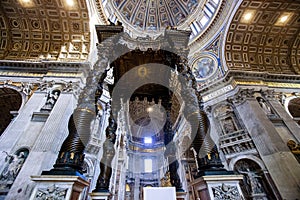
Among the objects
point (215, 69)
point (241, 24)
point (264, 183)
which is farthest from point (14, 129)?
point (241, 24)

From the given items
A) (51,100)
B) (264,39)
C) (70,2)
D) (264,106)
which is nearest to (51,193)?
(51,100)

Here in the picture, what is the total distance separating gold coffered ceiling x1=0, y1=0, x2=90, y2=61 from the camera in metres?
9.03

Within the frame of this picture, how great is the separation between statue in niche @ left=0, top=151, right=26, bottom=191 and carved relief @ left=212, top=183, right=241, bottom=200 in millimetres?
7063

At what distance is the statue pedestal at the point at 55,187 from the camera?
6.91 feet

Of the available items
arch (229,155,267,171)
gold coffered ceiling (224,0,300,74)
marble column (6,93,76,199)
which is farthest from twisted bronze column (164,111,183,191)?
gold coffered ceiling (224,0,300,74)

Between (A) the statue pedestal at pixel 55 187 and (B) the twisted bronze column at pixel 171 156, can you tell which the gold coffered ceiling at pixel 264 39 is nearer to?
(B) the twisted bronze column at pixel 171 156

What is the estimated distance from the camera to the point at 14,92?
8.33m

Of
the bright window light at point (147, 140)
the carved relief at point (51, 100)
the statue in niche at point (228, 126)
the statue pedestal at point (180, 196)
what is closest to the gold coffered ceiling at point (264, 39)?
the statue in niche at point (228, 126)

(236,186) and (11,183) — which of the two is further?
(11,183)

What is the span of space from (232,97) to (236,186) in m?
7.83

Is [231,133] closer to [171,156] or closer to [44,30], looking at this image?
[171,156]

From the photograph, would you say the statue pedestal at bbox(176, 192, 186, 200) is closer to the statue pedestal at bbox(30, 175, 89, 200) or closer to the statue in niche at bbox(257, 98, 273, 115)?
the statue pedestal at bbox(30, 175, 89, 200)

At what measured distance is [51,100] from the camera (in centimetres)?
772

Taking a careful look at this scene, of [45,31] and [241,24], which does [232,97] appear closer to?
[241,24]
